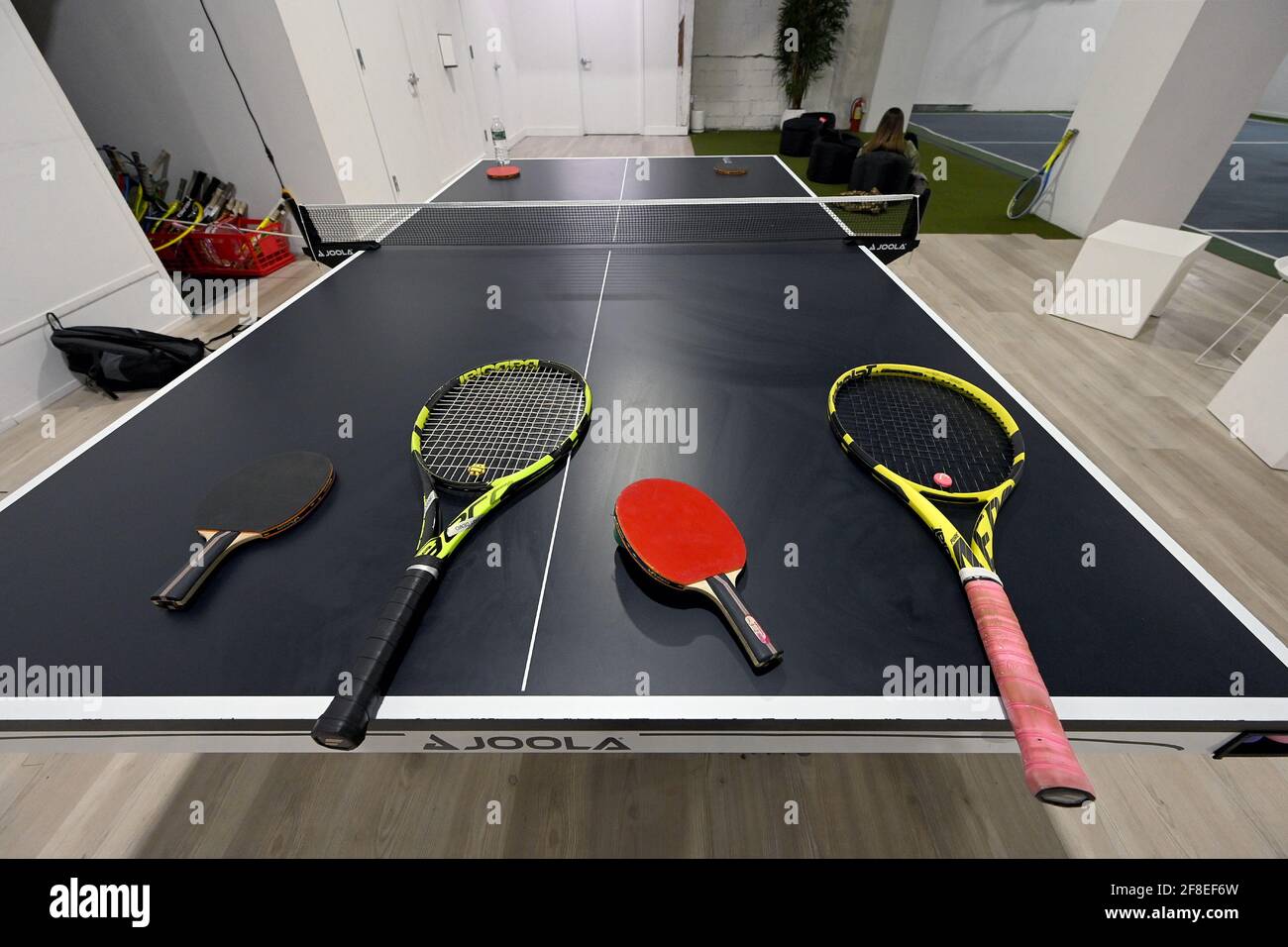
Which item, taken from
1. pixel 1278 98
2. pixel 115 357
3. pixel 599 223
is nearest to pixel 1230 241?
A: pixel 599 223

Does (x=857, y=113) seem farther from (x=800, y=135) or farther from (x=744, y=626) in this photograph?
(x=744, y=626)

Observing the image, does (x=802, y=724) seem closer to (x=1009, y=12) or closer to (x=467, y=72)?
(x=467, y=72)

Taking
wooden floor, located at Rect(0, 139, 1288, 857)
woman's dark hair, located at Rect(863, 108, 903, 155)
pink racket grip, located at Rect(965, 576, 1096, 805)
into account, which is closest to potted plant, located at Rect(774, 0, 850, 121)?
woman's dark hair, located at Rect(863, 108, 903, 155)

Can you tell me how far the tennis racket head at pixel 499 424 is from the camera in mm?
1145

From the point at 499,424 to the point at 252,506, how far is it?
54cm

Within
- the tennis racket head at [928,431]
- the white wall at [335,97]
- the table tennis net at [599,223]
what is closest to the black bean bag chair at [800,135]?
the white wall at [335,97]

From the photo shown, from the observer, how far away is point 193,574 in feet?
3.10

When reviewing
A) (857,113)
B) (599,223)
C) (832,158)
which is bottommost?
(832,158)

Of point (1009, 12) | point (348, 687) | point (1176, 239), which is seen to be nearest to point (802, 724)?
point (348, 687)

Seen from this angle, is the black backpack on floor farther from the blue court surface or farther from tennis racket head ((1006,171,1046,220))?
the blue court surface

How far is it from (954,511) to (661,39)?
1203cm

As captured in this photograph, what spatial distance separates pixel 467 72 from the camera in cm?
757

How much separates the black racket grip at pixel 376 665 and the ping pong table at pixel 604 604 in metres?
0.03

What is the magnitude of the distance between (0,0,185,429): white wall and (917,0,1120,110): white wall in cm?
1630
